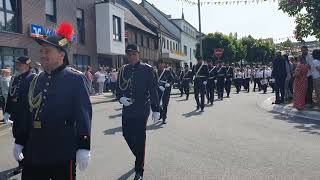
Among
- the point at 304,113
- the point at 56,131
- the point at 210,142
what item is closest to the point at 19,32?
the point at 304,113

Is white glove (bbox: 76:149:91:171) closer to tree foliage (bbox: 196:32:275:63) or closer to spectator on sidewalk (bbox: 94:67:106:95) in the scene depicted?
spectator on sidewalk (bbox: 94:67:106:95)

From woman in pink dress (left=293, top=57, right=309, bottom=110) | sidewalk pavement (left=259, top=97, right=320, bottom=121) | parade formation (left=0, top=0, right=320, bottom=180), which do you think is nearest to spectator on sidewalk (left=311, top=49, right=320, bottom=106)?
parade formation (left=0, top=0, right=320, bottom=180)

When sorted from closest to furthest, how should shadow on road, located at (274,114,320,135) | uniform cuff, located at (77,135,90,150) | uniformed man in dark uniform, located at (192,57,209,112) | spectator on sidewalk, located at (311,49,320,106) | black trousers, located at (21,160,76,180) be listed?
black trousers, located at (21,160,76,180)
uniform cuff, located at (77,135,90,150)
shadow on road, located at (274,114,320,135)
spectator on sidewalk, located at (311,49,320,106)
uniformed man in dark uniform, located at (192,57,209,112)

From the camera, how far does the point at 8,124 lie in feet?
43.6

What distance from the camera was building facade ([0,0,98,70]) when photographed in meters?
23.6

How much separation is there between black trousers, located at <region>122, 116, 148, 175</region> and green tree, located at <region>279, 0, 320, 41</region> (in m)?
13.5

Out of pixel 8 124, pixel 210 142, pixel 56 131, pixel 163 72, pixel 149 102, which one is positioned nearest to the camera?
pixel 56 131

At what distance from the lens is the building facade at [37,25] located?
23.6 m

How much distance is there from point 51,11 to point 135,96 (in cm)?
2274

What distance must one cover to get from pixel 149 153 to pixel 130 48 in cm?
228

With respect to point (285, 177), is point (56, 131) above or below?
above

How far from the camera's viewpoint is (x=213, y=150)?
8680mm

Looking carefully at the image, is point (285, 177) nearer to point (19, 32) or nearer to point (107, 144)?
point (107, 144)

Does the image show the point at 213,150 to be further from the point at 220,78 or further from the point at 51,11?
the point at 51,11
